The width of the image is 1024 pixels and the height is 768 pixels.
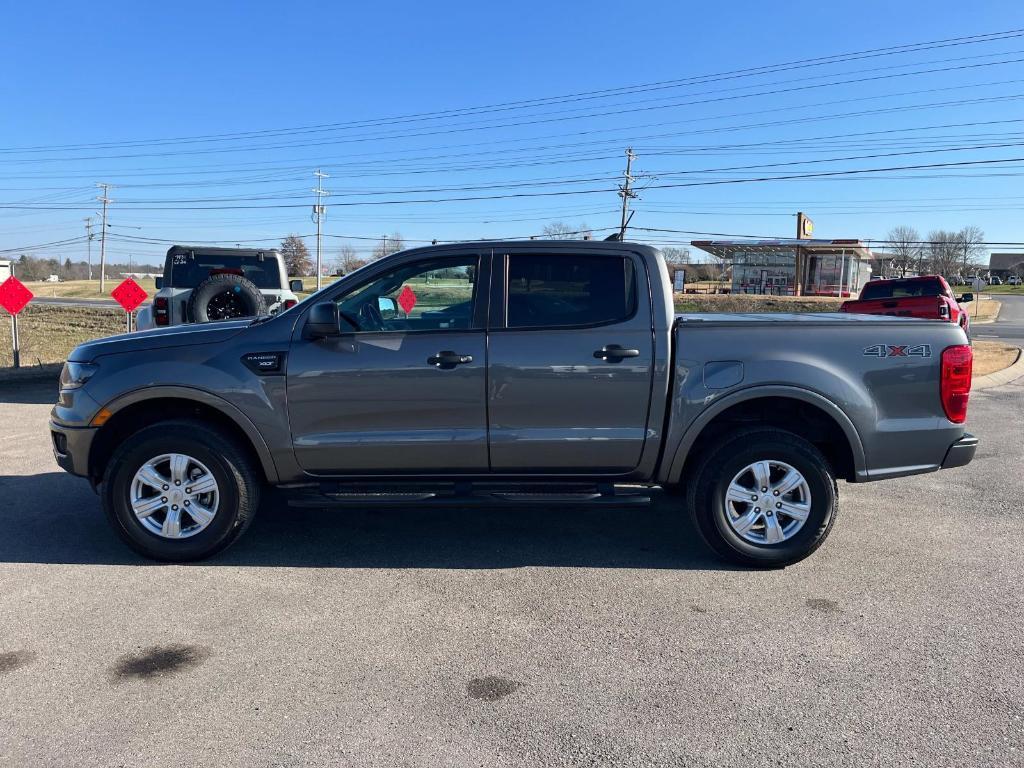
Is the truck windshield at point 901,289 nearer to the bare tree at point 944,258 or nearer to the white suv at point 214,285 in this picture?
the white suv at point 214,285

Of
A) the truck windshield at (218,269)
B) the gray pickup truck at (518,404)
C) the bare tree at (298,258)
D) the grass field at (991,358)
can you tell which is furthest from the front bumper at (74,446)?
the bare tree at (298,258)

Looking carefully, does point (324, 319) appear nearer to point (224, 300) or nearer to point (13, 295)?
point (224, 300)

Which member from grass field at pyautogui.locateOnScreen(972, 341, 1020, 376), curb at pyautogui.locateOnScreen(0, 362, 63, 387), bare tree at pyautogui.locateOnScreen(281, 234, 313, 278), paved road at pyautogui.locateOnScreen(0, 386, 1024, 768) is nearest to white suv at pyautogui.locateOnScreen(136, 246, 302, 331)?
curb at pyautogui.locateOnScreen(0, 362, 63, 387)

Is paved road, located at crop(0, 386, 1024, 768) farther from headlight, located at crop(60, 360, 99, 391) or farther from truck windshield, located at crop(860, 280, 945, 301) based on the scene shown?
truck windshield, located at crop(860, 280, 945, 301)

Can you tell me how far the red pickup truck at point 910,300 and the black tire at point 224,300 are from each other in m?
9.41

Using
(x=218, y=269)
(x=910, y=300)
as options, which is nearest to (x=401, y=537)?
(x=218, y=269)

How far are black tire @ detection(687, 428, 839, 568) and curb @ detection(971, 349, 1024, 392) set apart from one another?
9.63 m

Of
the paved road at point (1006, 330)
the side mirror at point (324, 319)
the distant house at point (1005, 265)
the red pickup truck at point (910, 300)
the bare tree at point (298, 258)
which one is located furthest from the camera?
the distant house at point (1005, 265)

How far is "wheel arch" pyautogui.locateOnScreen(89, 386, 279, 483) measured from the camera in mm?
4445

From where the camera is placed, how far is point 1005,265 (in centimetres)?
13800

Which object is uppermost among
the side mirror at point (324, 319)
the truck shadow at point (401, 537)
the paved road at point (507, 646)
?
the side mirror at point (324, 319)

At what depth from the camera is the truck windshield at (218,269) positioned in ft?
36.1

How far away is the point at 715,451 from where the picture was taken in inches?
175

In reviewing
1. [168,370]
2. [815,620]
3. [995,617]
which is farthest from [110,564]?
[995,617]
